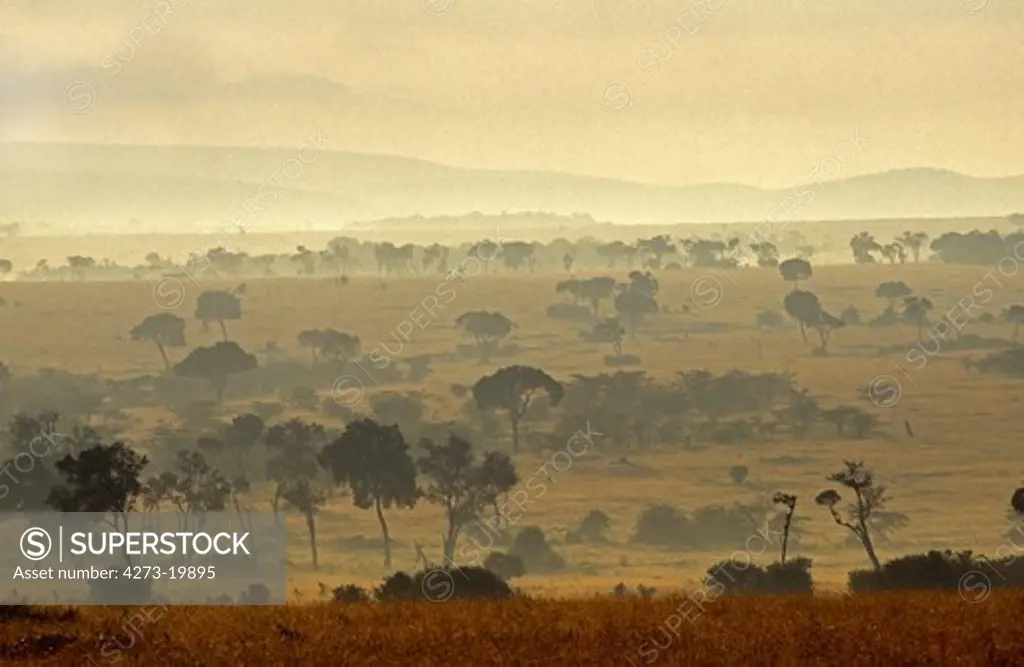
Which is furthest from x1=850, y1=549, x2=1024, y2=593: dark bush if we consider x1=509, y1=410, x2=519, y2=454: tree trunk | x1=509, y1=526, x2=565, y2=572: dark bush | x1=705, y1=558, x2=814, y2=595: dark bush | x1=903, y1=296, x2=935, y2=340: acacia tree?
x1=903, y1=296, x2=935, y2=340: acacia tree

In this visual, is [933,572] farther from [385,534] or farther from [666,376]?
[385,534]

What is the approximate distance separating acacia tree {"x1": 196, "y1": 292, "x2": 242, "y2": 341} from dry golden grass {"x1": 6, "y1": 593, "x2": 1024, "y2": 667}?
4839cm

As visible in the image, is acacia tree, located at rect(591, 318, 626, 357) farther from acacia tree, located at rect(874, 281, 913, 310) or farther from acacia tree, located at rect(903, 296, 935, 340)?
acacia tree, located at rect(903, 296, 935, 340)

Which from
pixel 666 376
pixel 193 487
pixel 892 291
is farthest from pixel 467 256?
pixel 892 291

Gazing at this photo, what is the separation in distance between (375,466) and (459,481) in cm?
361

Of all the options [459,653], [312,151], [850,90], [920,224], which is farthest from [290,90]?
[459,653]

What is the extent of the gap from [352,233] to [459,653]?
56.1 metres

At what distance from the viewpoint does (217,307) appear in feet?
216

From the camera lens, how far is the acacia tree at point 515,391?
6234cm

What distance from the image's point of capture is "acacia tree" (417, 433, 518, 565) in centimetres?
5822

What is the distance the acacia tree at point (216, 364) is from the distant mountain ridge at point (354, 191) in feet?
20.5

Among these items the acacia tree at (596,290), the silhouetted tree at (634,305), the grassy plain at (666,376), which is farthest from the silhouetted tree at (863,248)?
the acacia tree at (596,290)

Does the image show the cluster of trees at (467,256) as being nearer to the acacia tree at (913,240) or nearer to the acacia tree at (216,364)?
the acacia tree at (216,364)

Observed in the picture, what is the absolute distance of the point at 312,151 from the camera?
66.9m
